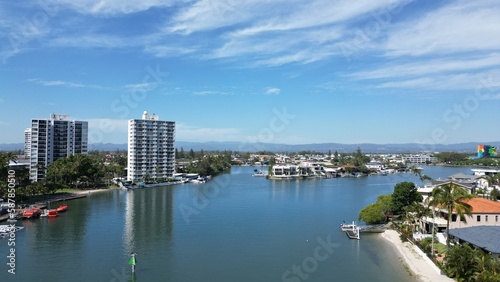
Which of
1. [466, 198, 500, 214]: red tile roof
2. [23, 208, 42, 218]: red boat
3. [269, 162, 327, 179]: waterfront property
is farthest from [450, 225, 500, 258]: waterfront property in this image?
[269, 162, 327, 179]: waterfront property

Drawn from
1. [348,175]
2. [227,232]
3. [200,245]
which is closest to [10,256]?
[200,245]

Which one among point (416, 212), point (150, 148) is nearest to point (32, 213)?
point (416, 212)

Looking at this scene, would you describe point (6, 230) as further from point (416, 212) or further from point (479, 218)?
point (479, 218)

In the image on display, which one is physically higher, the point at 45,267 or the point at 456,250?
the point at 456,250

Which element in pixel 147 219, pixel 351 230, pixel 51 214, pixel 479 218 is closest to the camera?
pixel 479 218

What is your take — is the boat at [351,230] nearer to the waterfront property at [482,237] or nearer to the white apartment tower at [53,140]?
the waterfront property at [482,237]

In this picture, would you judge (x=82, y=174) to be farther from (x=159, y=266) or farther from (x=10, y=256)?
(x=159, y=266)

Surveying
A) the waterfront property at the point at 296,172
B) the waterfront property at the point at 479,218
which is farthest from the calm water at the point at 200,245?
the waterfront property at the point at 296,172
